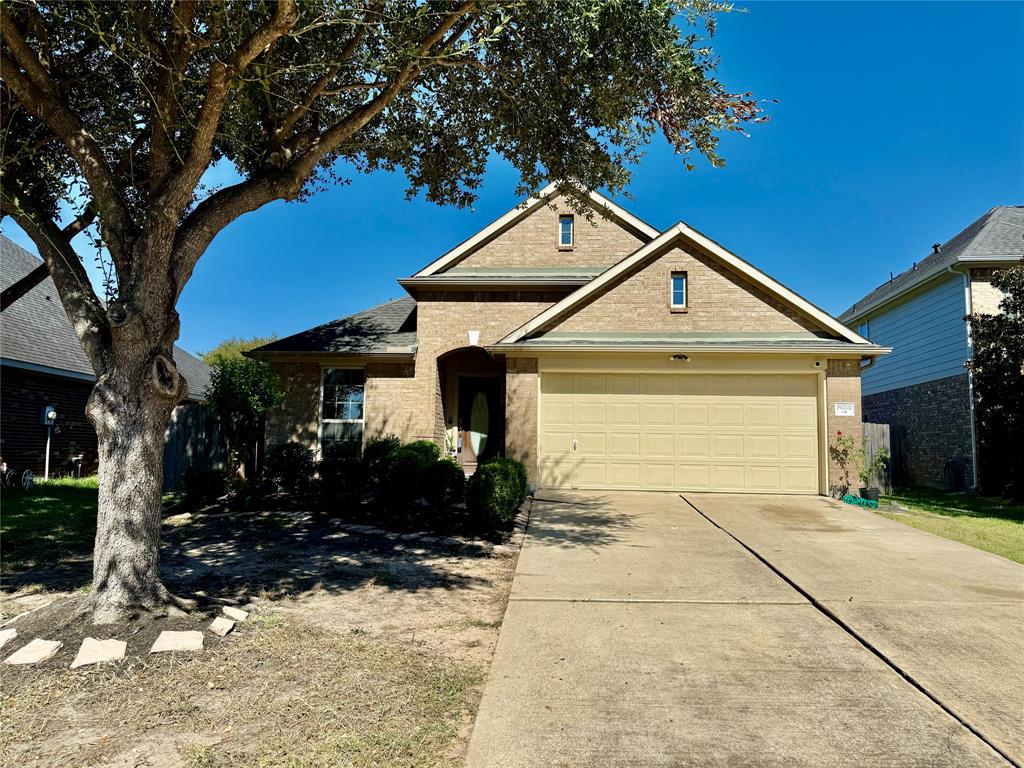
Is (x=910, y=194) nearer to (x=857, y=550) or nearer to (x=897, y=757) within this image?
(x=857, y=550)

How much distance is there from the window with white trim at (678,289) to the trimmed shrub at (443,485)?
5.96 meters

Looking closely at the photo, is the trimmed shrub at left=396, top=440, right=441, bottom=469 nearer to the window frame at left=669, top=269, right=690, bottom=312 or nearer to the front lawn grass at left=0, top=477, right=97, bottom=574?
the front lawn grass at left=0, top=477, right=97, bottom=574

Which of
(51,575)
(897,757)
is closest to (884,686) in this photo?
(897,757)

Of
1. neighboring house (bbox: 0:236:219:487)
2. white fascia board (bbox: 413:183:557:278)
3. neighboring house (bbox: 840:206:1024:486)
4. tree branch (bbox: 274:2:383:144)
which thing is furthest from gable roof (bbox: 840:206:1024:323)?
neighboring house (bbox: 0:236:219:487)

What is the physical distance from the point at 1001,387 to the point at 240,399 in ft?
53.0

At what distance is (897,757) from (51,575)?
759cm

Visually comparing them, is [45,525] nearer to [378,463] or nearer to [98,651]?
[378,463]

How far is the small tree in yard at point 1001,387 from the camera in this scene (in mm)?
13242

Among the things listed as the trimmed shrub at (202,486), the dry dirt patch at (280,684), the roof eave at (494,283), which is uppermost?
the roof eave at (494,283)

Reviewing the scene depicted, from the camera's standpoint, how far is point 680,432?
1255cm

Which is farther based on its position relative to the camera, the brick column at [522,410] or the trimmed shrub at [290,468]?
the brick column at [522,410]

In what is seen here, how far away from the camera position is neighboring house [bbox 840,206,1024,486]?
591 inches

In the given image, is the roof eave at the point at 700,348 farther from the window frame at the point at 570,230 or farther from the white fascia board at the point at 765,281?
the window frame at the point at 570,230

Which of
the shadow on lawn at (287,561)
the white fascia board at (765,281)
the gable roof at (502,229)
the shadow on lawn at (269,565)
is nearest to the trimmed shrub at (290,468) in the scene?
the shadow on lawn at (287,561)
